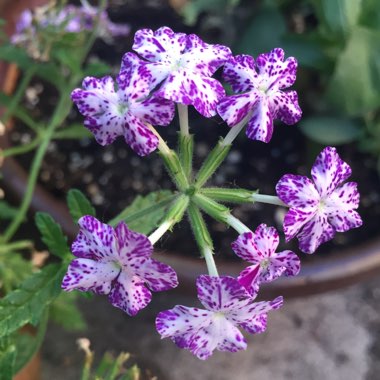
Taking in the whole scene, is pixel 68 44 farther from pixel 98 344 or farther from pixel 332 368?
pixel 332 368

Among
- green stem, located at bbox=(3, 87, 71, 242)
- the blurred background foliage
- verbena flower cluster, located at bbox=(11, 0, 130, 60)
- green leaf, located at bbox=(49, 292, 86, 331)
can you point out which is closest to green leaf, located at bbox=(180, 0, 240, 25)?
the blurred background foliage

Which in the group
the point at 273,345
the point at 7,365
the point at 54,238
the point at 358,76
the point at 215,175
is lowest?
the point at 7,365

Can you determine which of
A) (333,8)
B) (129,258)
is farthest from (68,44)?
(129,258)

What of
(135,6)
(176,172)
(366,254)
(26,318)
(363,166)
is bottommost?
(26,318)

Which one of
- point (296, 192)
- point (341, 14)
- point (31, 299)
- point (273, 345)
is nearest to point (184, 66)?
point (296, 192)

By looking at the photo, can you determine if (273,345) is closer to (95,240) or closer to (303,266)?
(303,266)

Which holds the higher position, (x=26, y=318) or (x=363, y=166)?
(x=363, y=166)

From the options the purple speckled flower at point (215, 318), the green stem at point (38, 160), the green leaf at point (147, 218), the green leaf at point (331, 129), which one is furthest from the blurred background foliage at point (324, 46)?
the purple speckled flower at point (215, 318)
